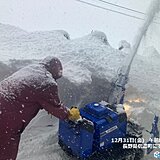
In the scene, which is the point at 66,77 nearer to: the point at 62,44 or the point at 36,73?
the point at 62,44

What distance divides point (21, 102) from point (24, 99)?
0.05 metres

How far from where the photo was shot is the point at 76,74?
632cm

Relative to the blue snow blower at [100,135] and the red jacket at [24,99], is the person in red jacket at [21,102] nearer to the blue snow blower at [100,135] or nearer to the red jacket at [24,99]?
the red jacket at [24,99]

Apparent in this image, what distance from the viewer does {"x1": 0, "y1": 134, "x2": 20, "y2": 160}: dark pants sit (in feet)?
11.2

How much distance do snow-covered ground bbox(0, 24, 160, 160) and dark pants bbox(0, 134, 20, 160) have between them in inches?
56.2

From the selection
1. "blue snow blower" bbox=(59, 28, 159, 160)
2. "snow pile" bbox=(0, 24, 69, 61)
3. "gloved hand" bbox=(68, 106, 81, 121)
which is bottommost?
"snow pile" bbox=(0, 24, 69, 61)

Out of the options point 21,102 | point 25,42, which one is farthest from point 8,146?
point 25,42

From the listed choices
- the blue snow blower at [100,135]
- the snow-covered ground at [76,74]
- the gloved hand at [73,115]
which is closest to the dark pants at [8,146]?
the gloved hand at [73,115]

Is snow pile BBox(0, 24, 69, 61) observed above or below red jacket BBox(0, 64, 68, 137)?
below

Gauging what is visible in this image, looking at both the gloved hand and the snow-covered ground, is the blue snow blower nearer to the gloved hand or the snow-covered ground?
the gloved hand

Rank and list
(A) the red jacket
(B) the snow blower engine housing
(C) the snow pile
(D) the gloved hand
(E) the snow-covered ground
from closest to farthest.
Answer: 1. (A) the red jacket
2. (D) the gloved hand
3. (B) the snow blower engine housing
4. (E) the snow-covered ground
5. (C) the snow pile

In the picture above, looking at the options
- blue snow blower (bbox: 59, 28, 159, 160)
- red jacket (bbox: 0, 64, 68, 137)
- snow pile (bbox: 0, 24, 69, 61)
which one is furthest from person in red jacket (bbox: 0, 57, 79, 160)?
snow pile (bbox: 0, 24, 69, 61)

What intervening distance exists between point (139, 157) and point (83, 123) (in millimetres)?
1663

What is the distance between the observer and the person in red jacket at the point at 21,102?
3342 millimetres
